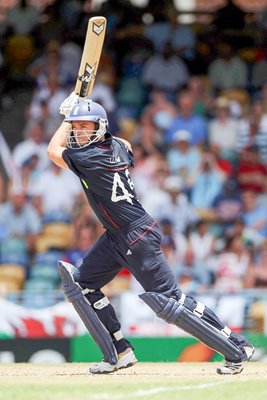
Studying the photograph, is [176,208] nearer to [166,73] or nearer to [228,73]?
[166,73]

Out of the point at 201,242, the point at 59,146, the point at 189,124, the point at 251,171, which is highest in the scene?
the point at 59,146

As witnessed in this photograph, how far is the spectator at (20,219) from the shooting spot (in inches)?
536

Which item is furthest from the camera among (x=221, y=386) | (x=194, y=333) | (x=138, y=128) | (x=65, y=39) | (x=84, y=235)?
(x=65, y=39)

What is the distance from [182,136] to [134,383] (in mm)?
6593

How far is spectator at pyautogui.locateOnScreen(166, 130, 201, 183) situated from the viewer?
13.9 m

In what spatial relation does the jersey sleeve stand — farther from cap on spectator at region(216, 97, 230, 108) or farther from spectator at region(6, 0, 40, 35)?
spectator at region(6, 0, 40, 35)

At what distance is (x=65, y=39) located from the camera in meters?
15.6

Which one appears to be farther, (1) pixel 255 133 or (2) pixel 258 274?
(1) pixel 255 133

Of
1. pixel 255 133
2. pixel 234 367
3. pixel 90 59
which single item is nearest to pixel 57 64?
pixel 255 133

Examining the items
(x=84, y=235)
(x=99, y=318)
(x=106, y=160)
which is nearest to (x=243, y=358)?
(x=99, y=318)

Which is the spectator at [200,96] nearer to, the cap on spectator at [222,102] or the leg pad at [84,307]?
the cap on spectator at [222,102]

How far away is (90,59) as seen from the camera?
9148mm

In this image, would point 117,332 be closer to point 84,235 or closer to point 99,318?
point 99,318

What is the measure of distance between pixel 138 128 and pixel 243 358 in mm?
6517
